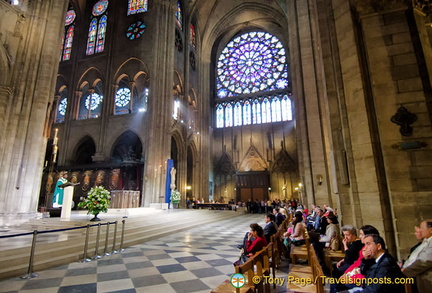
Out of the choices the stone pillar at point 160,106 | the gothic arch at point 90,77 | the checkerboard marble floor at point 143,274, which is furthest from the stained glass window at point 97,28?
→ the checkerboard marble floor at point 143,274

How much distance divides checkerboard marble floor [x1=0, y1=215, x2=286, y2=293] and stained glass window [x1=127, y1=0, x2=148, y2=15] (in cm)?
2101

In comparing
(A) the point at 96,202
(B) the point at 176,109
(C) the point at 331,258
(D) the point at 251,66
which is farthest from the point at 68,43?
(C) the point at 331,258

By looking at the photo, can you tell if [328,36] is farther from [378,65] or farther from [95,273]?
[95,273]

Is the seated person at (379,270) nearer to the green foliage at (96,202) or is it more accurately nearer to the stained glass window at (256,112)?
the green foliage at (96,202)

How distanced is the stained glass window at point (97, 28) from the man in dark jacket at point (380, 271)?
23.7 metres

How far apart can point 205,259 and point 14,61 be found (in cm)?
1078

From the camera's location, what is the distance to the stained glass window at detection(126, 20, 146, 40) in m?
19.7

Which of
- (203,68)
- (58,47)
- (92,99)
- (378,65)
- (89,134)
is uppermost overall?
(203,68)

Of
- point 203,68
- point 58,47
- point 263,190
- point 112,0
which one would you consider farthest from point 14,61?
point 263,190

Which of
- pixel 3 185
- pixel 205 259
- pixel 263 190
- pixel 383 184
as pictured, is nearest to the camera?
pixel 383 184

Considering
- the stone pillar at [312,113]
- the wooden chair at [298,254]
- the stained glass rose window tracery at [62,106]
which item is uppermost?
the stained glass rose window tracery at [62,106]

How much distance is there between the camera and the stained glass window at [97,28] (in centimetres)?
2066

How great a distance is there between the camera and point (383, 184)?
3869 mm

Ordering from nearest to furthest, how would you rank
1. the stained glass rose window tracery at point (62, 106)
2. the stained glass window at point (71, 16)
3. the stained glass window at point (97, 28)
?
the stained glass window at point (97, 28)
the stained glass rose window tracery at point (62, 106)
the stained glass window at point (71, 16)
